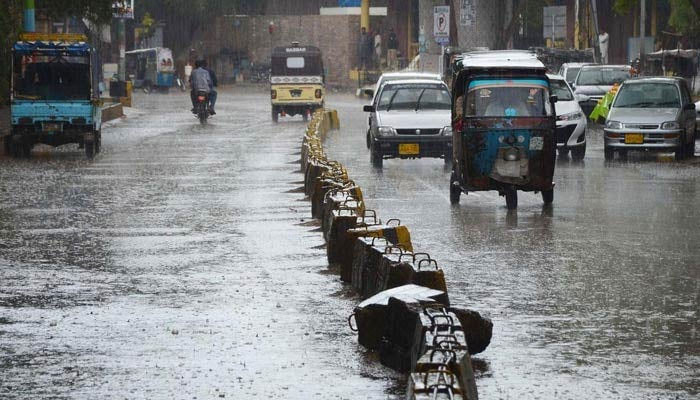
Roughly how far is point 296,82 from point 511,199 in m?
29.0

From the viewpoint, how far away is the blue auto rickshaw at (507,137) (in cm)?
1875

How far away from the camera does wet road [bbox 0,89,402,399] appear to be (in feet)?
27.9

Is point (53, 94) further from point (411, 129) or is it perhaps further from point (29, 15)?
point (411, 129)

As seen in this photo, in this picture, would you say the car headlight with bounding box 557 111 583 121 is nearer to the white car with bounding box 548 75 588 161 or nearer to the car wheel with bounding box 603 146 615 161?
the white car with bounding box 548 75 588 161

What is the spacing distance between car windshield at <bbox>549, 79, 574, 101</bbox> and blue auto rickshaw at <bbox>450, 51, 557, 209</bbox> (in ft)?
35.1

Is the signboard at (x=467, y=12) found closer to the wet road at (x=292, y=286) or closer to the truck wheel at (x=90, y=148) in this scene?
the truck wheel at (x=90, y=148)

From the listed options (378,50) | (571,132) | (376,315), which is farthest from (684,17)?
(376,315)

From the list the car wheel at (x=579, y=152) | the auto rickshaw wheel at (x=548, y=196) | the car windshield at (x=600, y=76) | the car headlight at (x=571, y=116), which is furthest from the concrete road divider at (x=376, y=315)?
the car windshield at (x=600, y=76)

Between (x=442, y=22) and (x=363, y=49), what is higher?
(x=442, y=22)

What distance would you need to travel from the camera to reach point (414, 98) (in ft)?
91.4

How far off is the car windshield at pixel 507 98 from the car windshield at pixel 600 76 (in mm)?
23397

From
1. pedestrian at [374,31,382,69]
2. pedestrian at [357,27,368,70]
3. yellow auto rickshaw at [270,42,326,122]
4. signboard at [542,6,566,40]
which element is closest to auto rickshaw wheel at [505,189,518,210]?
yellow auto rickshaw at [270,42,326,122]

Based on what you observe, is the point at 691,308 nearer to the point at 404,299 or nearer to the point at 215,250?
the point at 404,299

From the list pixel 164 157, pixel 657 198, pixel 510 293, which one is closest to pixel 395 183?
pixel 657 198
